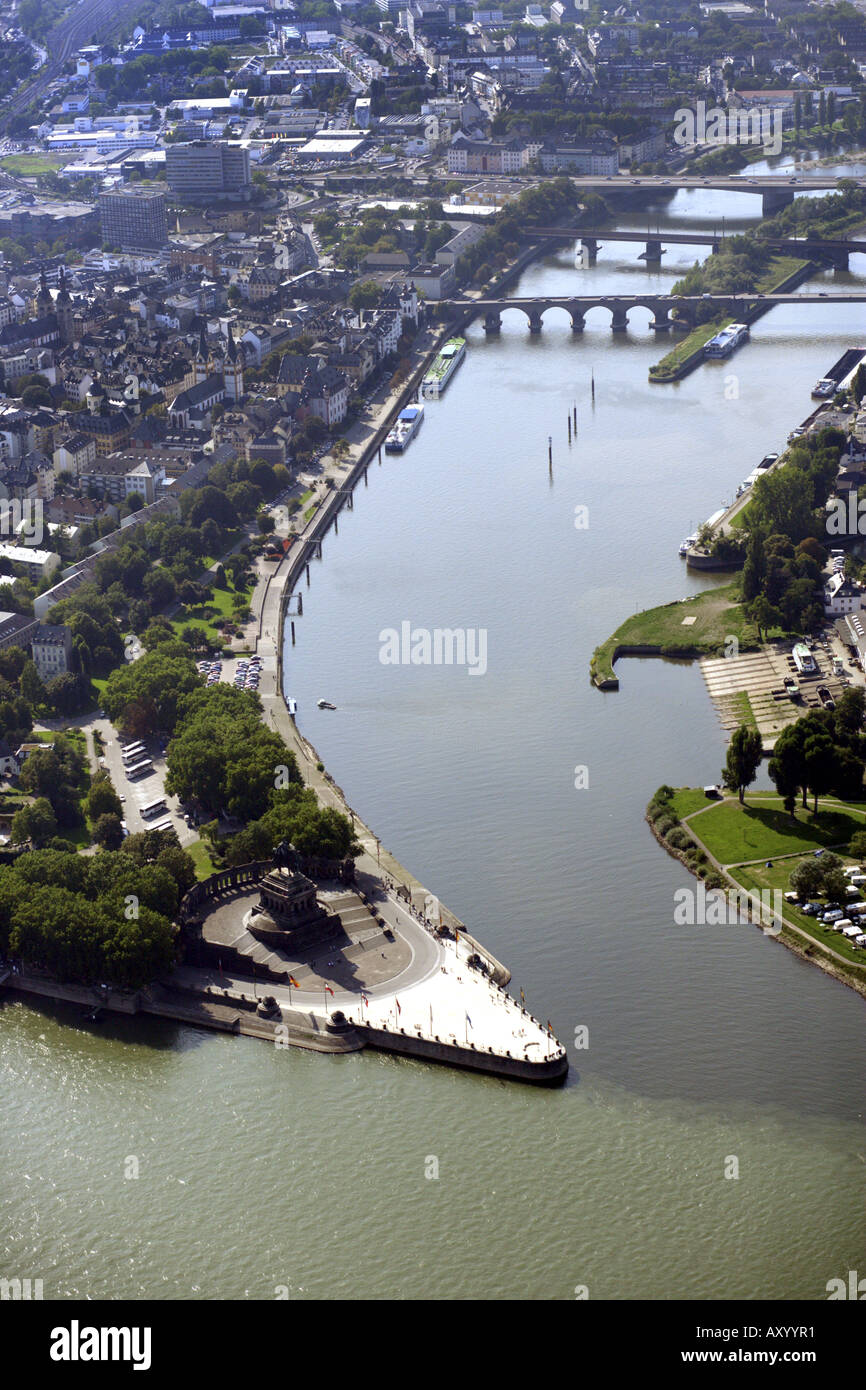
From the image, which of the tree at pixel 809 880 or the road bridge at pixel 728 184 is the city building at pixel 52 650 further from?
the road bridge at pixel 728 184

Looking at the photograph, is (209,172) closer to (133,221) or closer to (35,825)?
(133,221)

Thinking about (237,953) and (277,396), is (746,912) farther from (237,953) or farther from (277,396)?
(277,396)

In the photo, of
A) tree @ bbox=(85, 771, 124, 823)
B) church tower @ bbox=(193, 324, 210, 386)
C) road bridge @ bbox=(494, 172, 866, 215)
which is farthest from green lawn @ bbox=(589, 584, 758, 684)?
road bridge @ bbox=(494, 172, 866, 215)

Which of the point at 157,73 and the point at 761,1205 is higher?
the point at 157,73

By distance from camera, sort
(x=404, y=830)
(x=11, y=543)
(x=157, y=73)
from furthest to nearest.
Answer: (x=157, y=73) → (x=11, y=543) → (x=404, y=830)

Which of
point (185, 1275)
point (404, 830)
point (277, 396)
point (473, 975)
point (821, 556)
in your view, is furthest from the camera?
point (277, 396)

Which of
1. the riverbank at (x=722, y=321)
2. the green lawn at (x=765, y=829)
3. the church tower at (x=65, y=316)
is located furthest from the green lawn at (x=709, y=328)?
the green lawn at (x=765, y=829)

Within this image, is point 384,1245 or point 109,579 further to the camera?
point 109,579

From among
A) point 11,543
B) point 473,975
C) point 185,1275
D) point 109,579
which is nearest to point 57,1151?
point 185,1275
